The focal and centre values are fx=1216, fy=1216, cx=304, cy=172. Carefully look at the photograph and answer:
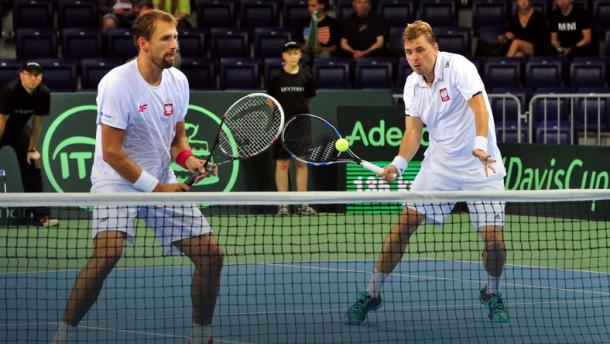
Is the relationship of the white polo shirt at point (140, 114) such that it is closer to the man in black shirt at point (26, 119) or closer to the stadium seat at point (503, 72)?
the man in black shirt at point (26, 119)

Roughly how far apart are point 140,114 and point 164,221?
1.90 ft

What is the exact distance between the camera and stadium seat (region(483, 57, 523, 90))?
16719mm

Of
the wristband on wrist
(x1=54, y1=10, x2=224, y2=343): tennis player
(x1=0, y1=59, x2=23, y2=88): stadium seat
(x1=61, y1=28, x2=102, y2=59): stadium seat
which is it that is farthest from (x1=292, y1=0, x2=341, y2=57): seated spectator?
(x1=54, y1=10, x2=224, y2=343): tennis player

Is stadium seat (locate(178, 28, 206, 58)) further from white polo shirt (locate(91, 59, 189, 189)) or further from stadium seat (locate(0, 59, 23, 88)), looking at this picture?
white polo shirt (locate(91, 59, 189, 189))

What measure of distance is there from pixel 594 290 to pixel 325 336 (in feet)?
8.36

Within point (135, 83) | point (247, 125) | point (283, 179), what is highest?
point (135, 83)

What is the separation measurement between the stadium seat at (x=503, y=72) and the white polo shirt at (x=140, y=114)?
10543 mm

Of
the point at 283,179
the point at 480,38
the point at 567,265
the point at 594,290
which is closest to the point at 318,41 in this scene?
the point at 480,38

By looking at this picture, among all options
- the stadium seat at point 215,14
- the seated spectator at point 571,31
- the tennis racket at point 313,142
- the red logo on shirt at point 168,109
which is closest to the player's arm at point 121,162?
the red logo on shirt at point 168,109

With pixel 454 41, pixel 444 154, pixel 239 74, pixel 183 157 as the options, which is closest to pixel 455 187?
pixel 444 154

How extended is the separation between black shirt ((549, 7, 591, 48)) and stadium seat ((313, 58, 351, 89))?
309cm

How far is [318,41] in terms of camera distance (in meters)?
17.2

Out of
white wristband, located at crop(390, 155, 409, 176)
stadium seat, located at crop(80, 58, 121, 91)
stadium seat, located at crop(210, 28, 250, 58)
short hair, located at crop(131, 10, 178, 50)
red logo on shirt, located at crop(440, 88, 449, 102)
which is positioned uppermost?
short hair, located at crop(131, 10, 178, 50)

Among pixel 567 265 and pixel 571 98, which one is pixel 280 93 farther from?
pixel 567 265
